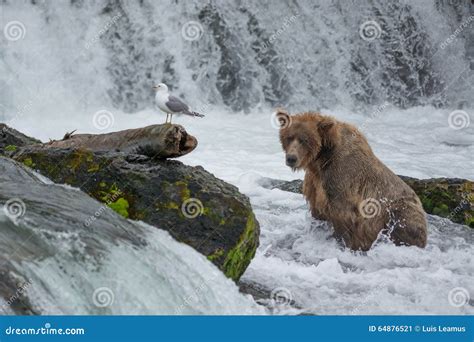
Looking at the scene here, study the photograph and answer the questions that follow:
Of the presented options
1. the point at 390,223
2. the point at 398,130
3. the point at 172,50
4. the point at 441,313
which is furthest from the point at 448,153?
the point at 441,313

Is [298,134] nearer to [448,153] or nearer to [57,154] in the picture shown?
[57,154]

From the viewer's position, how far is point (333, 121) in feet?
22.4

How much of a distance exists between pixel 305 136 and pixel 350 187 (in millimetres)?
634

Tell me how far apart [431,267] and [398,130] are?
1086cm
